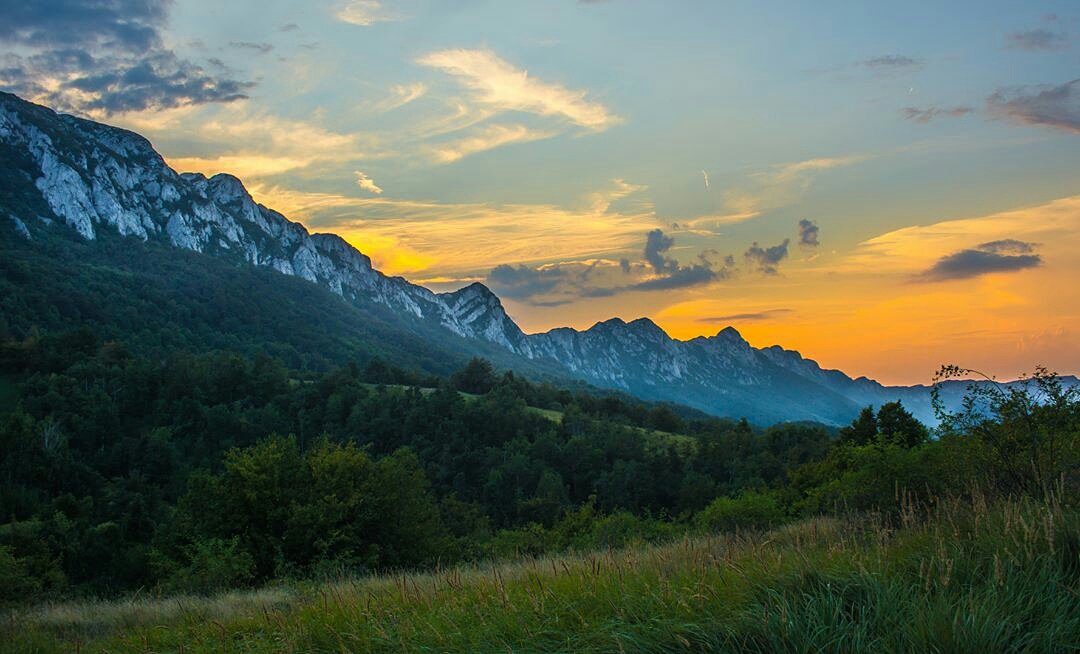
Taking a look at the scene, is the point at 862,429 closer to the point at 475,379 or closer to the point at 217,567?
the point at 217,567

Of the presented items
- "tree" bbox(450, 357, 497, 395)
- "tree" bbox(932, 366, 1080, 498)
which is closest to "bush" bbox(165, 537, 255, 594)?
"tree" bbox(932, 366, 1080, 498)

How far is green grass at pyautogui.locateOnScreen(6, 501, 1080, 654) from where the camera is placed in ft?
13.4

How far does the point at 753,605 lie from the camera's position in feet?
15.5

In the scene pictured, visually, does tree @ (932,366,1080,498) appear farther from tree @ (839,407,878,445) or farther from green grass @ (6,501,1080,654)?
tree @ (839,407,878,445)

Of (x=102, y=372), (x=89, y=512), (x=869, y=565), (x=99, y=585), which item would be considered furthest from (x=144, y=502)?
(x=869, y=565)

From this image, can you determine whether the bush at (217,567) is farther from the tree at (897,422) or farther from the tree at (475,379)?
the tree at (475,379)

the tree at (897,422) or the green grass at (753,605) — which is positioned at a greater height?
the green grass at (753,605)

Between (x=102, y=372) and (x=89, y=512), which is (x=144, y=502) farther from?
Result: (x=102, y=372)

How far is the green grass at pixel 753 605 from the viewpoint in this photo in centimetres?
409

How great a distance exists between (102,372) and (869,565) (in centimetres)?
14662

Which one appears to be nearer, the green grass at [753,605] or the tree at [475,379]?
the green grass at [753,605]

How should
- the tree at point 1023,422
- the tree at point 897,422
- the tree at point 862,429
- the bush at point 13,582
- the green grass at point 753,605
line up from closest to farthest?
1. the green grass at point 753,605
2. the tree at point 1023,422
3. the bush at point 13,582
4. the tree at point 897,422
5. the tree at point 862,429

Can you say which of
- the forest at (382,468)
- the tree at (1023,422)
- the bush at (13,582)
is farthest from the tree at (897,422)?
the bush at (13,582)

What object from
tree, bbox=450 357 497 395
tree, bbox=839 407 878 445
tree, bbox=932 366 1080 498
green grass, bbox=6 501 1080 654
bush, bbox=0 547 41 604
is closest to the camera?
green grass, bbox=6 501 1080 654
